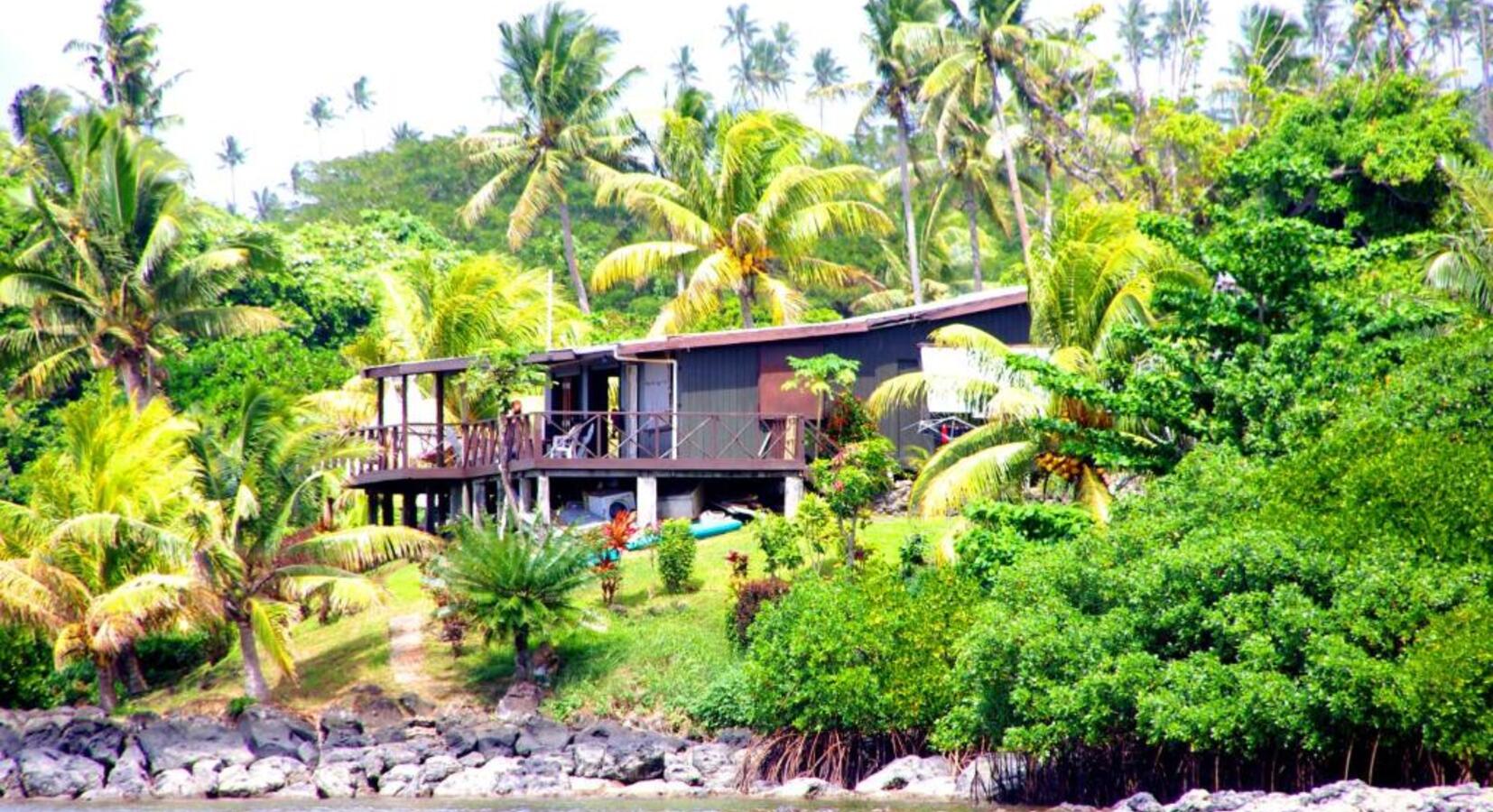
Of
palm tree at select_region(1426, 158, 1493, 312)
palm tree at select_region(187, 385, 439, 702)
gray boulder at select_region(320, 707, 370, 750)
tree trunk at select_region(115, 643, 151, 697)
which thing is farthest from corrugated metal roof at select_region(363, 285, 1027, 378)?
palm tree at select_region(1426, 158, 1493, 312)

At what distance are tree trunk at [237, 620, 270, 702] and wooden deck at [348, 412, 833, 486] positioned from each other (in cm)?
484

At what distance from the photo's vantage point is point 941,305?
36969mm

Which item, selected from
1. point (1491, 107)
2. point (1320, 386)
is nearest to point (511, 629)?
point (1320, 386)

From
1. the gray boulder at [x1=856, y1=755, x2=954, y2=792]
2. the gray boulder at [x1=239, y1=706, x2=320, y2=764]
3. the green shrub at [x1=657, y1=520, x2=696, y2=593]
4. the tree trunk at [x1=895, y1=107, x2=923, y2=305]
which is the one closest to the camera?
the gray boulder at [x1=856, y1=755, x2=954, y2=792]

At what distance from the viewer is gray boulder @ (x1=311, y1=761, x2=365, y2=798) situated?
27.9 meters

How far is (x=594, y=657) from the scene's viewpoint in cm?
3052

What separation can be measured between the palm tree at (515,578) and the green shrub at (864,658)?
421 centimetres

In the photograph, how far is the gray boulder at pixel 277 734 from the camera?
1151 inches

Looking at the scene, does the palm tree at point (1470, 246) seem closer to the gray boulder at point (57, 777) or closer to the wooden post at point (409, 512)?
the wooden post at point (409, 512)

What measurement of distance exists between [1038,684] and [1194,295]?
263 inches

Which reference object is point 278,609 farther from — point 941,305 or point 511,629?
point 941,305

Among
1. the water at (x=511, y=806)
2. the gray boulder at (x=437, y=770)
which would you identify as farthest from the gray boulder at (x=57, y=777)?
the gray boulder at (x=437, y=770)

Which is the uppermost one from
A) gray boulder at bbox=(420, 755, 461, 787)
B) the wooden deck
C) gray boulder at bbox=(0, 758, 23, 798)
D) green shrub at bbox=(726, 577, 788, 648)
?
the wooden deck

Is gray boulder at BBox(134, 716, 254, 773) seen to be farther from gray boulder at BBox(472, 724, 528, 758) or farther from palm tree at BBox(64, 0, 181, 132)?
palm tree at BBox(64, 0, 181, 132)
